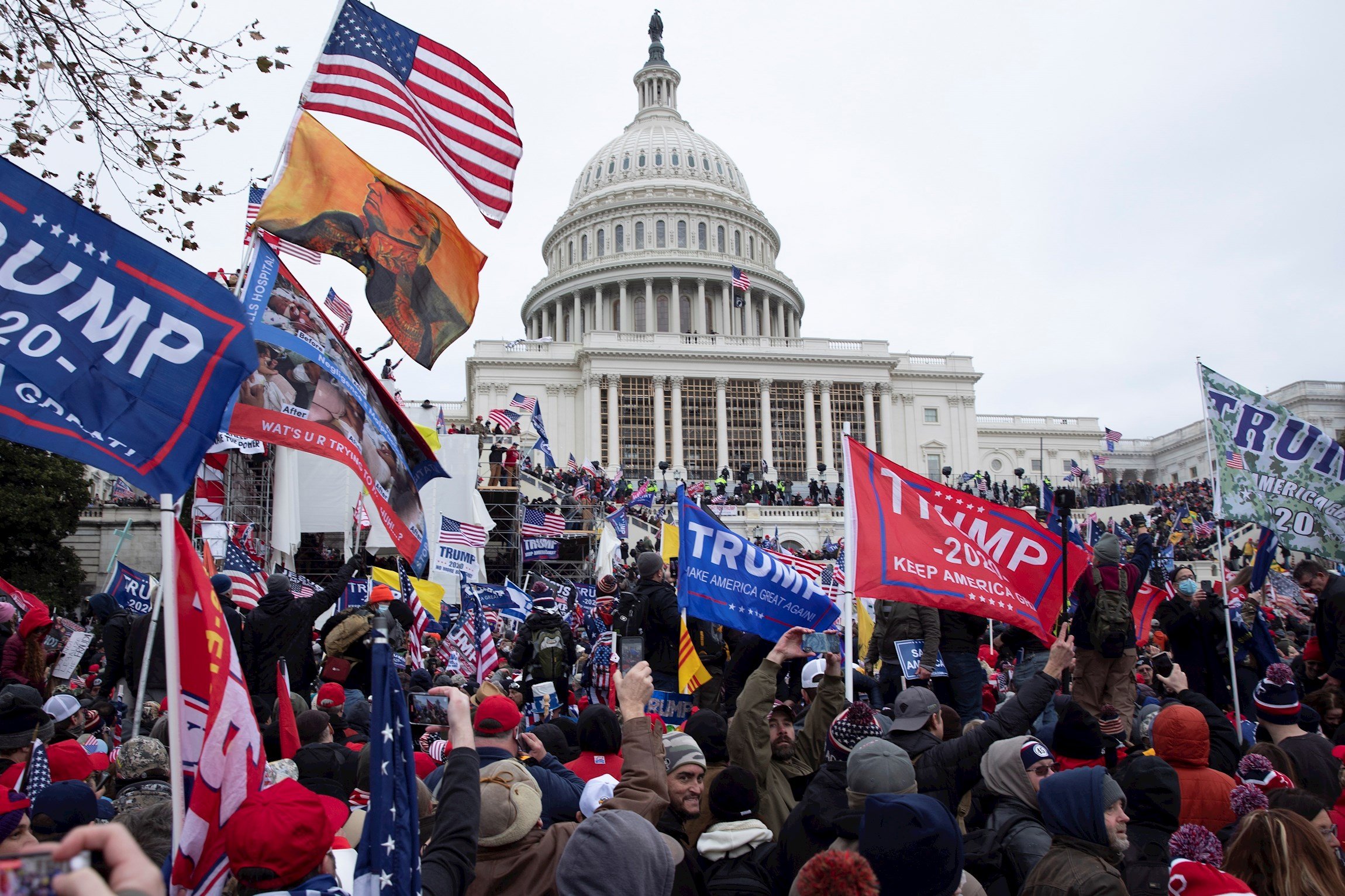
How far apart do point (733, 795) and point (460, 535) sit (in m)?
12.1

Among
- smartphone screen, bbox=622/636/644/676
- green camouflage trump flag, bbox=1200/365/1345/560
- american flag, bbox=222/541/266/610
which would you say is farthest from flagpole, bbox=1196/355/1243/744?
american flag, bbox=222/541/266/610

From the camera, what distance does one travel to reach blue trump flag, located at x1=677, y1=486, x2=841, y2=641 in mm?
7207

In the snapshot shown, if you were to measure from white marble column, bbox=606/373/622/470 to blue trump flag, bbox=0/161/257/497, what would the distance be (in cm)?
5492

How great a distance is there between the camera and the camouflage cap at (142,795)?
4.14 metres

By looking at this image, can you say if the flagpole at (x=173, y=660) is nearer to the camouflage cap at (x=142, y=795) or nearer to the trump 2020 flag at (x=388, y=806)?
the trump 2020 flag at (x=388, y=806)

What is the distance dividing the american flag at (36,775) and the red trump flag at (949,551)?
4389 millimetres

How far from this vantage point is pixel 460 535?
51.1 feet

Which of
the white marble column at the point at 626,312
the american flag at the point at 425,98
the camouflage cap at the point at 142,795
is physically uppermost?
the white marble column at the point at 626,312

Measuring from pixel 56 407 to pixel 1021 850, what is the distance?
144 inches

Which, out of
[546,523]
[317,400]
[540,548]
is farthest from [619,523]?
Result: [317,400]

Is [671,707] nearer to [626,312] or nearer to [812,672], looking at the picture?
[812,672]

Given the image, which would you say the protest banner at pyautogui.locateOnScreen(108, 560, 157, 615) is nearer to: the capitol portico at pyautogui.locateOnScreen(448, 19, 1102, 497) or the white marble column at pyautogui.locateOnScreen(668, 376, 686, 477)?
the capitol portico at pyautogui.locateOnScreen(448, 19, 1102, 497)

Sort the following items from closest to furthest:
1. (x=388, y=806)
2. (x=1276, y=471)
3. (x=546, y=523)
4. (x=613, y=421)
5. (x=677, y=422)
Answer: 1. (x=388, y=806)
2. (x=1276, y=471)
3. (x=546, y=523)
4. (x=613, y=421)
5. (x=677, y=422)

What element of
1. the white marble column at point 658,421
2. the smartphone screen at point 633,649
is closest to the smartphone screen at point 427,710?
the smartphone screen at point 633,649
